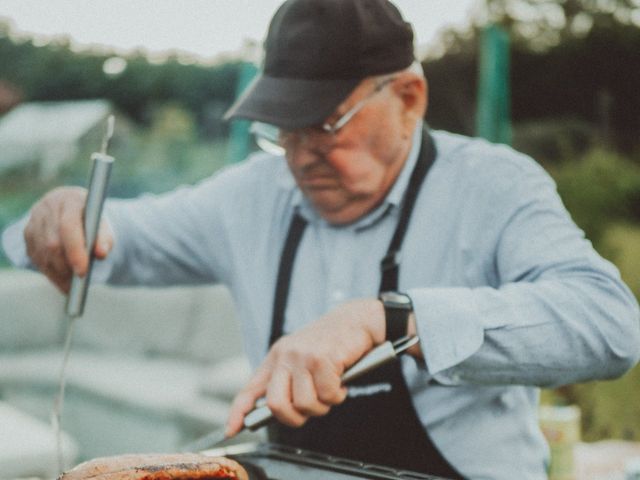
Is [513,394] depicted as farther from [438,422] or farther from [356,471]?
[356,471]

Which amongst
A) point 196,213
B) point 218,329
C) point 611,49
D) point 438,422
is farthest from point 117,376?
point 611,49

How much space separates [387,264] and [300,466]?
50cm

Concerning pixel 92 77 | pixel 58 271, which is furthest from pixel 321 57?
pixel 92 77

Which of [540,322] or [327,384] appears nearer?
[327,384]

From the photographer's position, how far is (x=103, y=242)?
1.57m

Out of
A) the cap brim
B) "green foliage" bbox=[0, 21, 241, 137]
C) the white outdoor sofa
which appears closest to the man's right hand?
the cap brim

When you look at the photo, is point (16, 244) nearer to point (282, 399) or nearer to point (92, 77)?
point (282, 399)

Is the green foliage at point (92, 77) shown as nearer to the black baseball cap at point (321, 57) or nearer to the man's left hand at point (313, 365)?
the black baseball cap at point (321, 57)

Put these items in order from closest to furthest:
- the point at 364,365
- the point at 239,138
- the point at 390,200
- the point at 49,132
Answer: the point at 364,365 → the point at 390,200 → the point at 49,132 → the point at 239,138

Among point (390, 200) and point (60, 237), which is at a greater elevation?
point (60, 237)

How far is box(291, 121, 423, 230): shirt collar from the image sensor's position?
165 cm

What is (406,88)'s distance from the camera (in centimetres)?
163

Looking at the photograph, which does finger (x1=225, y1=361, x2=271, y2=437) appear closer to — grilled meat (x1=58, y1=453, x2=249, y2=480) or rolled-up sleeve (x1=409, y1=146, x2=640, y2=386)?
grilled meat (x1=58, y1=453, x2=249, y2=480)

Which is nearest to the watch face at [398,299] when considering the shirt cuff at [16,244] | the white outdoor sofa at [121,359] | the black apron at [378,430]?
the black apron at [378,430]
